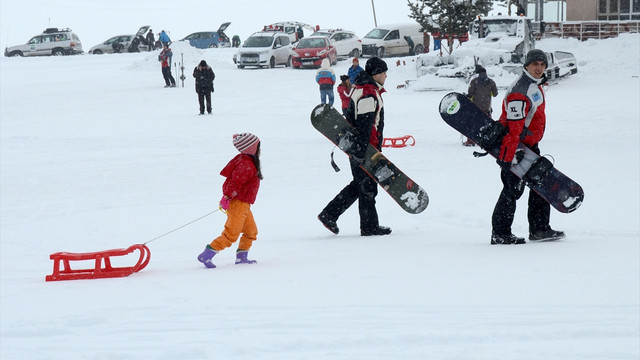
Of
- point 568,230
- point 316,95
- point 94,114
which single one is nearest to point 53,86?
point 94,114

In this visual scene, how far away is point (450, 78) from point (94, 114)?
10.5 metres

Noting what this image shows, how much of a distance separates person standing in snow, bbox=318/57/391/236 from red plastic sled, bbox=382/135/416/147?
6.09m

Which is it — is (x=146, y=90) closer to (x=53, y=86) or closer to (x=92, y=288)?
(x=53, y=86)

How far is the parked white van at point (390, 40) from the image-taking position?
118 ft

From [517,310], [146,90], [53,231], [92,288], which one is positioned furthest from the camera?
[146,90]

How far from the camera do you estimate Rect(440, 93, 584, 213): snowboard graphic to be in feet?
21.3

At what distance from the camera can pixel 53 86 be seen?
1024 inches

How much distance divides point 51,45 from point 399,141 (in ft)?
103

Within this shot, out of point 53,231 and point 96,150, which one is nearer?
point 53,231

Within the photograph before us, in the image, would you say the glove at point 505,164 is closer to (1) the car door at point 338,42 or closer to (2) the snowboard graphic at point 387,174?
(2) the snowboard graphic at point 387,174

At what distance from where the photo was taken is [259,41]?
32781mm

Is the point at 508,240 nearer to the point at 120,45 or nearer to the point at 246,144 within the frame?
the point at 246,144

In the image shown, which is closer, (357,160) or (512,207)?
(512,207)

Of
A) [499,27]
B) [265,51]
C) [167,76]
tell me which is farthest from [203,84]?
[265,51]
